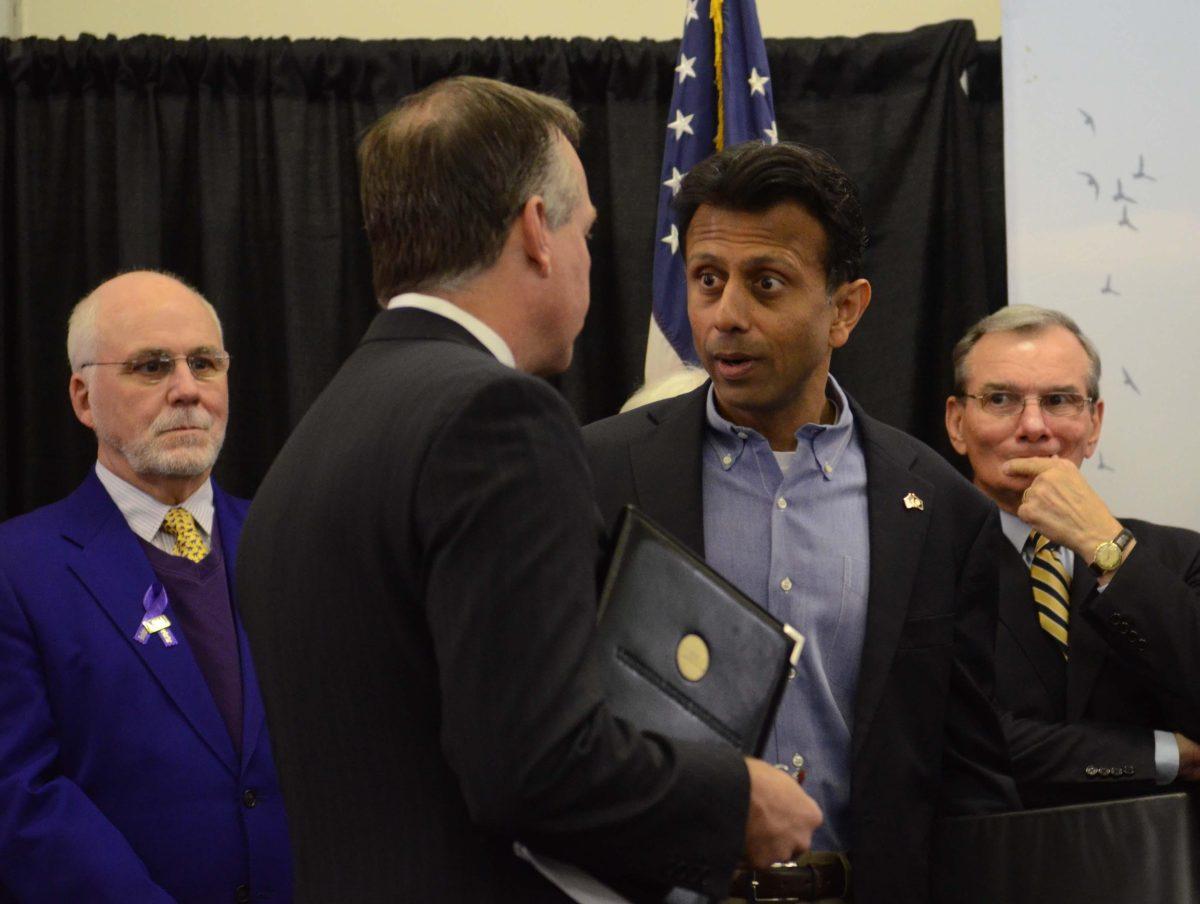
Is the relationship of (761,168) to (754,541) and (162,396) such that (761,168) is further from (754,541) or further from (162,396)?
(162,396)

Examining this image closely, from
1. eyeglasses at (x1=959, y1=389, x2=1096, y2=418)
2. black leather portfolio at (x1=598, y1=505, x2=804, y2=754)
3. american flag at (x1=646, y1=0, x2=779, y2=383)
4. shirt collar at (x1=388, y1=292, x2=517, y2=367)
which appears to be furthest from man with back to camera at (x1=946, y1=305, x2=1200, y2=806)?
shirt collar at (x1=388, y1=292, x2=517, y2=367)

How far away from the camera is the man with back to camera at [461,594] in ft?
4.12

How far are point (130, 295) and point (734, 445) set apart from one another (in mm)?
1520

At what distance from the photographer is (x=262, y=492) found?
1.53 metres

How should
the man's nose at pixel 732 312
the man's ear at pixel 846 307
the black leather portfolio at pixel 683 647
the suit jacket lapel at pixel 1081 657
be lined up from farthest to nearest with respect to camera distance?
the suit jacket lapel at pixel 1081 657 < the man's ear at pixel 846 307 < the man's nose at pixel 732 312 < the black leather portfolio at pixel 683 647

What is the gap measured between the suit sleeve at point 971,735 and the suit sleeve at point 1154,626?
545 millimetres

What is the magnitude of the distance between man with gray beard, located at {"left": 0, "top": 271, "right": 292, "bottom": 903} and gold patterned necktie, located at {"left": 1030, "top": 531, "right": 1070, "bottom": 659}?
1.54 meters

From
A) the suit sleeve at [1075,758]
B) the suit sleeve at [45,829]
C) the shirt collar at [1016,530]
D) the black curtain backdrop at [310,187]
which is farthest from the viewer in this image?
the black curtain backdrop at [310,187]

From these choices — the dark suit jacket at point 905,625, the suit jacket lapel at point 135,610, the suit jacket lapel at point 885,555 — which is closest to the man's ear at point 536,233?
the dark suit jacket at point 905,625

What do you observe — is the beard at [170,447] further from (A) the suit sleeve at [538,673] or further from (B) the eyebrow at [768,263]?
(A) the suit sleeve at [538,673]

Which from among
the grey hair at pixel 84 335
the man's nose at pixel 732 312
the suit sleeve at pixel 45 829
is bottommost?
the suit sleeve at pixel 45 829

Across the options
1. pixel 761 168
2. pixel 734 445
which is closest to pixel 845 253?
pixel 761 168

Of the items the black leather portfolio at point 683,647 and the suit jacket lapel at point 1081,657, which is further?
the suit jacket lapel at point 1081,657

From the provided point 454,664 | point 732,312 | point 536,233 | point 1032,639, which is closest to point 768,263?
point 732,312
